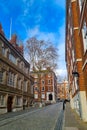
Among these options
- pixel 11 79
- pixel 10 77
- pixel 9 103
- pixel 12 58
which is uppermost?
pixel 12 58

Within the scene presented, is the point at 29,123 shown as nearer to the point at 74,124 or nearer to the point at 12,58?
the point at 74,124

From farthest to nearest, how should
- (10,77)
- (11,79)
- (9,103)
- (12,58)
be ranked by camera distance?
(12,58), (11,79), (10,77), (9,103)

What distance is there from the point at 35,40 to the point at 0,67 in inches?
622

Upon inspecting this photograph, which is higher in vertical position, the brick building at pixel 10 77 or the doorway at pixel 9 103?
the brick building at pixel 10 77

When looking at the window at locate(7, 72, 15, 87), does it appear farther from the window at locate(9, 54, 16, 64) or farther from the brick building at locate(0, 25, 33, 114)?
the window at locate(9, 54, 16, 64)

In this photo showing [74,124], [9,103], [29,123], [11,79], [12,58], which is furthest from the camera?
[12,58]

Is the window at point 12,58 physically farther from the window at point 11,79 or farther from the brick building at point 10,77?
the window at point 11,79

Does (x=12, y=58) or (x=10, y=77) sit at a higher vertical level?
(x=12, y=58)

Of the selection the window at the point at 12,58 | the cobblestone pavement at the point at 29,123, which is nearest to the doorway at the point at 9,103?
the window at the point at 12,58

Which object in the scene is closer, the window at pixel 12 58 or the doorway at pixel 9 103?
the doorway at pixel 9 103

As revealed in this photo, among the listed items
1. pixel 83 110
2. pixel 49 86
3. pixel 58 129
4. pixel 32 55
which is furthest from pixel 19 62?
pixel 49 86

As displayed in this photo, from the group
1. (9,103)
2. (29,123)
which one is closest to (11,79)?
(9,103)

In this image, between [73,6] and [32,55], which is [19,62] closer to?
[32,55]

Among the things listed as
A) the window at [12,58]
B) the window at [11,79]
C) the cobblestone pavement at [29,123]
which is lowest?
the cobblestone pavement at [29,123]
